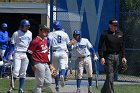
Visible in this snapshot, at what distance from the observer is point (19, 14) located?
2161 centimetres

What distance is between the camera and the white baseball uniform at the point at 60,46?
1394cm

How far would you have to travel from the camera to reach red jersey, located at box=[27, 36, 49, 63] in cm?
1107

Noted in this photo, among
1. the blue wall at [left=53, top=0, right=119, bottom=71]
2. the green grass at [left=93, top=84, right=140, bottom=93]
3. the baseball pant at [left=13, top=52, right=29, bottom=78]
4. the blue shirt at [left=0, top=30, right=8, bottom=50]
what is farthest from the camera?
the blue shirt at [left=0, top=30, right=8, bottom=50]

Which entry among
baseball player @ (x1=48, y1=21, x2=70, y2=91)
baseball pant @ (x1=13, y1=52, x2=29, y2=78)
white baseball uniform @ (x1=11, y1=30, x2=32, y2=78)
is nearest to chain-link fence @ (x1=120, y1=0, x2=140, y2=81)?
baseball player @ (x1=48, y1=21, x2=70, y2=91)

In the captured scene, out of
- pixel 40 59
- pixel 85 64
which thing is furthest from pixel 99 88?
pixel 40 59

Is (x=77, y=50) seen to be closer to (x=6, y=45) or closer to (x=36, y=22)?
(x=6, y=45)

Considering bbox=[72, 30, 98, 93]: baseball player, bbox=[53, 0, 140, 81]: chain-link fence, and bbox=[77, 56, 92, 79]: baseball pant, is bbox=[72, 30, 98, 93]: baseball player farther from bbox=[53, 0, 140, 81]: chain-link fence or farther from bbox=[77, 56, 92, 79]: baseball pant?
bbox=[53, 0, 140, 81]: chain-link fence

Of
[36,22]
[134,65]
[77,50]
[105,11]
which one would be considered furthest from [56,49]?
[36,22]

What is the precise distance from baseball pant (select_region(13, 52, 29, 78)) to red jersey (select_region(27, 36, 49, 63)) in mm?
1964

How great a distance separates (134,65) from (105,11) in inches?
102

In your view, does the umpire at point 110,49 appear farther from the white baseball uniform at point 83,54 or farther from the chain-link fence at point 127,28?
the chain-link fence at point 127,28

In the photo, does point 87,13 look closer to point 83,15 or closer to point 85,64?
point 83,15

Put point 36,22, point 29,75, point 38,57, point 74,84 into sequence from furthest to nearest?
point 36,22, point 29,75, point 74,84, point 38,57

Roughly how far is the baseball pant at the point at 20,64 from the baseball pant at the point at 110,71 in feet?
8.90
